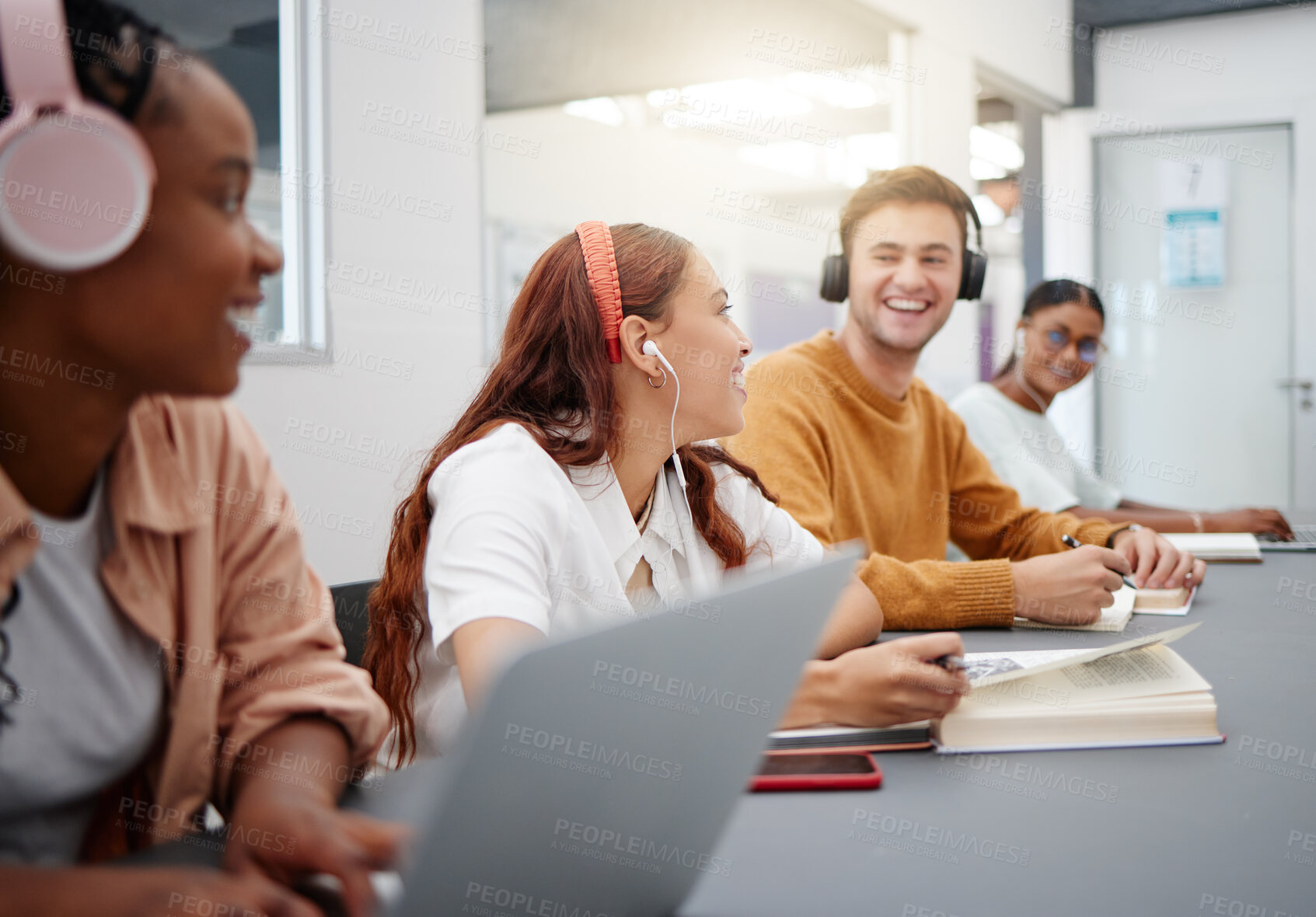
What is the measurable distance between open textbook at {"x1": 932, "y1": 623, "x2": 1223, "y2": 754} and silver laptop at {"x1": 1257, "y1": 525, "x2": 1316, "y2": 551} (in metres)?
1.37

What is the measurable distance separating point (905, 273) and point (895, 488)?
42 cm

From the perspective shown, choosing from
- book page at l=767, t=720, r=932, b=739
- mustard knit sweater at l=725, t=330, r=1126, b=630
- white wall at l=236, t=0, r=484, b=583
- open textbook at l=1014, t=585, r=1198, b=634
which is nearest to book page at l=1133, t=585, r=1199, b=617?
open textbook at l=1014, t=585, r=1198, b=634

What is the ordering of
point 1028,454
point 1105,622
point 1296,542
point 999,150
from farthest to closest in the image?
1. point 999,150
2. point 1028,454
3. point 1296,542
4. point 1105,622

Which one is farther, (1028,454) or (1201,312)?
(1201,312)

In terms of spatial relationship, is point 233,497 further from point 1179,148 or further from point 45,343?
point 1179,148

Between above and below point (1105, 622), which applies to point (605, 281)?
Answer: above

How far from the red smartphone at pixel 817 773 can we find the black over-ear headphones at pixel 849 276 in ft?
4.40

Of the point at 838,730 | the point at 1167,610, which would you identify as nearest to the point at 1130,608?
the point at 1167,610

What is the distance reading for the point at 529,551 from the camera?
993 mm

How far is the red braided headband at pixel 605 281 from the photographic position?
1.23 meters

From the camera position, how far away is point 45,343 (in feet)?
1.85

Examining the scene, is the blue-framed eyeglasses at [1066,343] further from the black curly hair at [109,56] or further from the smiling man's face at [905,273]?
the black curly hair at [109,56]

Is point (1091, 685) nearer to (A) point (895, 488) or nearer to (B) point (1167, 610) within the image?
(B) point (1167, 610)

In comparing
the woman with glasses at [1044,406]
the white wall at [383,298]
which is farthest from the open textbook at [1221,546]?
the white wall at [383,298]
